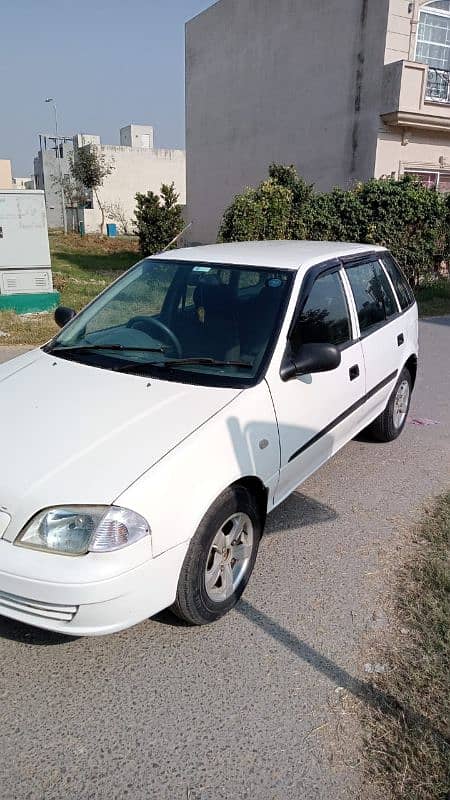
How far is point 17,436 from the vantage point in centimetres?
262

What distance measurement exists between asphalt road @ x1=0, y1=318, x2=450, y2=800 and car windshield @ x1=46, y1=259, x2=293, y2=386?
3.92ft

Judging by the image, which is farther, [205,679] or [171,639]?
[171,639]

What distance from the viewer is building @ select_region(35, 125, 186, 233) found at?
38.2 metres

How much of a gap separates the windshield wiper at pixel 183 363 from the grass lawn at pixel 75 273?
541 centimetres

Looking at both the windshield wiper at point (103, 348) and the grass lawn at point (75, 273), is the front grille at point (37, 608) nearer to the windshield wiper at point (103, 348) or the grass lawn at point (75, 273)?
the windshield wiper at point (103, 348)

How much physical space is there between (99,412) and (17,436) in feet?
1.25

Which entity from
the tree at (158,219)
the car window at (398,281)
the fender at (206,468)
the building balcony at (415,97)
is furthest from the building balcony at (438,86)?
the fender at (206,468)

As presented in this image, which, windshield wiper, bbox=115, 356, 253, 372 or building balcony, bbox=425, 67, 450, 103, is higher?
building balcony, bbox=425, 67, 450, 103

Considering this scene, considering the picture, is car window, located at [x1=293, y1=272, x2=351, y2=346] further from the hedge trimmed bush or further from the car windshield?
the hedge trimmed bush

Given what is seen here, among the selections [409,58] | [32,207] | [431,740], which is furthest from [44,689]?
[409,58]

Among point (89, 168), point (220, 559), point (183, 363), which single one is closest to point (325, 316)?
point (183, 363)

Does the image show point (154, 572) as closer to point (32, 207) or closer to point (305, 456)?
point (305, 456)

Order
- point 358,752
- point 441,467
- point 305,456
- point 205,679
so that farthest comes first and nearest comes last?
point 441,467
point 305,456
point 205,679
point 358,752

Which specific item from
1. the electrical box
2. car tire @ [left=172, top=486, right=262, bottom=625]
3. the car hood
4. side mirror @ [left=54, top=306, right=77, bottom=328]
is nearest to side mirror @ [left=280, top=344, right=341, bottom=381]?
the car hood
